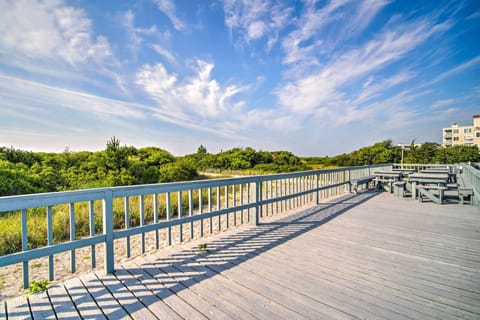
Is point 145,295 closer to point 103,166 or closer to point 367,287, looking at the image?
point 367,287

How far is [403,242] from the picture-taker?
3115 mm

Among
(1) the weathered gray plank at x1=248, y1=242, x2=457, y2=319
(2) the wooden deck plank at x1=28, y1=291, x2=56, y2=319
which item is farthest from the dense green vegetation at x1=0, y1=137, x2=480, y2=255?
(2) the wooden deck plank at x1=28, y1=291, x2=56, y2=319

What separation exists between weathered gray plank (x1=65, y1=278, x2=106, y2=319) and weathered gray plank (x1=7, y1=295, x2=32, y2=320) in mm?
277

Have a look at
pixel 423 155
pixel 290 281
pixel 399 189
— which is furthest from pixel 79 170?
pixel 423 155

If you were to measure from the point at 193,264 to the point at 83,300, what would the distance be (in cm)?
105

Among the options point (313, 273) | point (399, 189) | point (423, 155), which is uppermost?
point (423, 155)

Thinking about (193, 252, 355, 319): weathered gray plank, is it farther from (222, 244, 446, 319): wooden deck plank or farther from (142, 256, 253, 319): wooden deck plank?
(142, 256, 253, 319): wooden deck plank

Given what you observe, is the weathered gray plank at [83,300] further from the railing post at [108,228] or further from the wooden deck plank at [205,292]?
the wooden deck plank at [205,292]

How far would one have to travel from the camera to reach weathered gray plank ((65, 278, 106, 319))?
158 cm

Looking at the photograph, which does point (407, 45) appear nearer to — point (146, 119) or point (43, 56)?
point (43, 56)

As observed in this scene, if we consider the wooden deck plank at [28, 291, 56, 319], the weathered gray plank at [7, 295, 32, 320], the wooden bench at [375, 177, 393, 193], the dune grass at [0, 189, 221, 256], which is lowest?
the dune grass at [0, 189, 221, 256]

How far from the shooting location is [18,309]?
5.28 feet

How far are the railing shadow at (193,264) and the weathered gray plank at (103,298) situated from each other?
0.04m

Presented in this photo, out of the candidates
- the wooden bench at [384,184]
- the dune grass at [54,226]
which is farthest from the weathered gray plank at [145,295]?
the wooden bench at [384,184]
